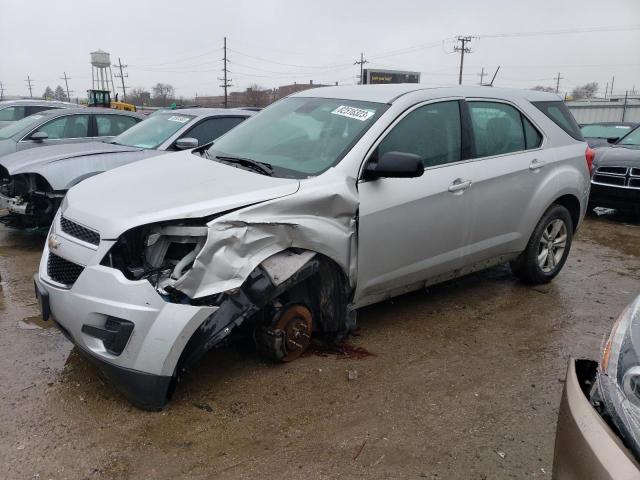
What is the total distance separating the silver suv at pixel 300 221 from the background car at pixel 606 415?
1683mm

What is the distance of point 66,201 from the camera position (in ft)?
10.6

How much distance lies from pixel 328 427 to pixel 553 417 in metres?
1.30

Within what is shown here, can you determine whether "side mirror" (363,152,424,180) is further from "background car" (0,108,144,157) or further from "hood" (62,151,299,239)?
"background car" (0,108,144,157)

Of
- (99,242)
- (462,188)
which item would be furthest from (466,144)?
(99,242)

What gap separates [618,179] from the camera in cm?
842

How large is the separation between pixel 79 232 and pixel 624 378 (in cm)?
267

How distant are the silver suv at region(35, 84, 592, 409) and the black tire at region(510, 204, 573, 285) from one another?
0.02 meters

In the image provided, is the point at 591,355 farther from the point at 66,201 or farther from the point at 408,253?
the point at 66,201

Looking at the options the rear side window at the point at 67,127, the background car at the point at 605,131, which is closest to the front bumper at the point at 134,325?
the rear side window at the point at 67,127

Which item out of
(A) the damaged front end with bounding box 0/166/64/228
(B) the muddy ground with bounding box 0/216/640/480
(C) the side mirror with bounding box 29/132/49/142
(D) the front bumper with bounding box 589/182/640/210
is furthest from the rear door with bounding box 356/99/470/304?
(C) the side mirror with bounding box 29/132/49/142

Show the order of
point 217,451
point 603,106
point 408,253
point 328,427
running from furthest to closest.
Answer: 1. point 603,106
2. point 408,253
3. point 328,427
4. point 217,451

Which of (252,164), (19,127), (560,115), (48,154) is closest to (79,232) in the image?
(252,164)

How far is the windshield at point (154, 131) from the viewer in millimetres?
6504

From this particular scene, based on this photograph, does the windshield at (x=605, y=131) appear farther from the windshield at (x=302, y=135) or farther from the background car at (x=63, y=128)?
the windshield at (x=302, y=135)
